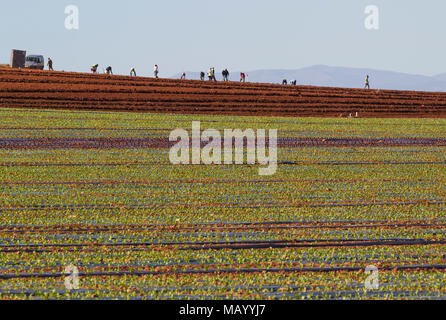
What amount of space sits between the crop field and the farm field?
1260 centimetres

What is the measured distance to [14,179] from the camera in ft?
55.2

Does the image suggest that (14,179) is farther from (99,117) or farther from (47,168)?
(99,117)

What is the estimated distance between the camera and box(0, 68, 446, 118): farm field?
1492 inches

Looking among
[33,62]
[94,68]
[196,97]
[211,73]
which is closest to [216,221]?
[196,97]

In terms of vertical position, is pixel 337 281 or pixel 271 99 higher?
pixel 271 99

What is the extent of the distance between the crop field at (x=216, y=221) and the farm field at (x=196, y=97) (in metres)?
12.6

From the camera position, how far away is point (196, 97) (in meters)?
41.4

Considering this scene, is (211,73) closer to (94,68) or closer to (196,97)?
(94,68)

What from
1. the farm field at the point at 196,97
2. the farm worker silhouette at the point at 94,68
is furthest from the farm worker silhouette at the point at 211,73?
the farm worker silhouette at the point at 94,68

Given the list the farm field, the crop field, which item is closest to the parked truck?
the farm field

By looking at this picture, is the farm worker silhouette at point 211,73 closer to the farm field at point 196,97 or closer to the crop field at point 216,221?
the farm field at point 196,97

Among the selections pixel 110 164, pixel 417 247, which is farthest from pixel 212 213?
pixel 110 164
